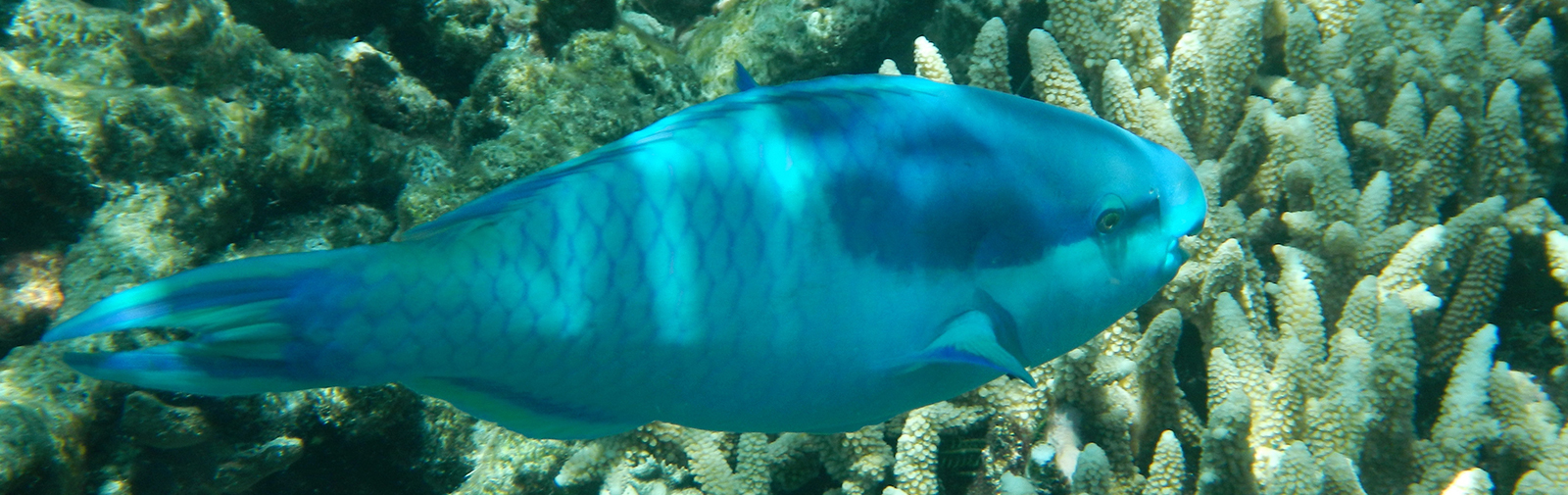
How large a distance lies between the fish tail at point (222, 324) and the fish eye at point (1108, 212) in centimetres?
109

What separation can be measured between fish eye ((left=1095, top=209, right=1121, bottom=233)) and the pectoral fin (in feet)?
0.79

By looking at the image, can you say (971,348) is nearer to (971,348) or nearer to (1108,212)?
(971,348)

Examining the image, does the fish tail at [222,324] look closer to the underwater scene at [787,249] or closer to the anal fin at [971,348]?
the underwater scene at [787,249]

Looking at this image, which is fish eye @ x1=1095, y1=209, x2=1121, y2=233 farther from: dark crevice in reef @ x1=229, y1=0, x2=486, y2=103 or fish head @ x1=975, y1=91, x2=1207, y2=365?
dark crevice in reef @ x1=229, y1=0, x2=486, y2=103

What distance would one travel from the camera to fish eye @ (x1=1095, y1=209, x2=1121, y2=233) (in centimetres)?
116

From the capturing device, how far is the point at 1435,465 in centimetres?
201

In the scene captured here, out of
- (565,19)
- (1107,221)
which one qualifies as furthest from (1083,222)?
(565,19)

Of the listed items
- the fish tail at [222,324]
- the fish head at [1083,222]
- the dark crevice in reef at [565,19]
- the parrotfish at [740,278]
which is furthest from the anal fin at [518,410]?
the dark crevice in reef at [565,19]

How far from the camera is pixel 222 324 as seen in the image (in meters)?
0.82

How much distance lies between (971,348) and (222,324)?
37.4 inches

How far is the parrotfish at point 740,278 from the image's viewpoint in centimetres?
86

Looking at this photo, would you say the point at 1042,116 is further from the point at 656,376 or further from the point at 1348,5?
the point at 1348,5

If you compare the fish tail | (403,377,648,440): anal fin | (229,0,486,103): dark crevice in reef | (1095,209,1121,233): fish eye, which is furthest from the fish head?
(229,0,486,103): dark crevice in reef

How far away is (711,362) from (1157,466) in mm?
1580
